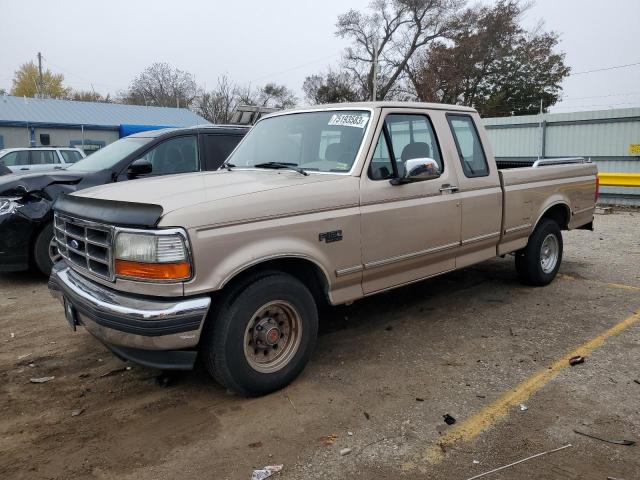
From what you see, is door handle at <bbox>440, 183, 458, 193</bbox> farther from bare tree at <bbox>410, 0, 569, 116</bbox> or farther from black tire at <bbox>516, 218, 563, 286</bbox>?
bare tree at <bbox>410, 0, 569, 116</bbox>

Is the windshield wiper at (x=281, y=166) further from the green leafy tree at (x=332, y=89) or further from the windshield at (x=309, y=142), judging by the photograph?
the green leafy tree at (x=332, y=89)

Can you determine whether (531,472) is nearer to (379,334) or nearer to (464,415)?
(464,415)

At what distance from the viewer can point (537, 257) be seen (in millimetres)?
5957

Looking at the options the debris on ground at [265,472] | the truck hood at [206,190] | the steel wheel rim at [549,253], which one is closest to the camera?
the debris on ground at [265,472]

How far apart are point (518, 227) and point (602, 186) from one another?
11081 millimetres

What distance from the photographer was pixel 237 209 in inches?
126

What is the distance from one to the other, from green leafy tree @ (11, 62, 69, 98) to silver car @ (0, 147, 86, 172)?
52.6m

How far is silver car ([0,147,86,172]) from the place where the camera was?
14.7m

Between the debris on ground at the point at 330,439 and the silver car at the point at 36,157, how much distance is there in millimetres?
13676

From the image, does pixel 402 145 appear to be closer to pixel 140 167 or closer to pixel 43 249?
pixel 140 167

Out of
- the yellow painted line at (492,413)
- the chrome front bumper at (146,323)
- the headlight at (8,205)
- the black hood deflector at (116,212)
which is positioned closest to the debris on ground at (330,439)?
the yellow painted line at (492,413)

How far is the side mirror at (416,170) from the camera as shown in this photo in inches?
155

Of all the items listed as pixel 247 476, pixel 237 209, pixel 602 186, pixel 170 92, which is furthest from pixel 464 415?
pixel 170 92

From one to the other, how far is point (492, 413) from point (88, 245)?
286 centimetres
